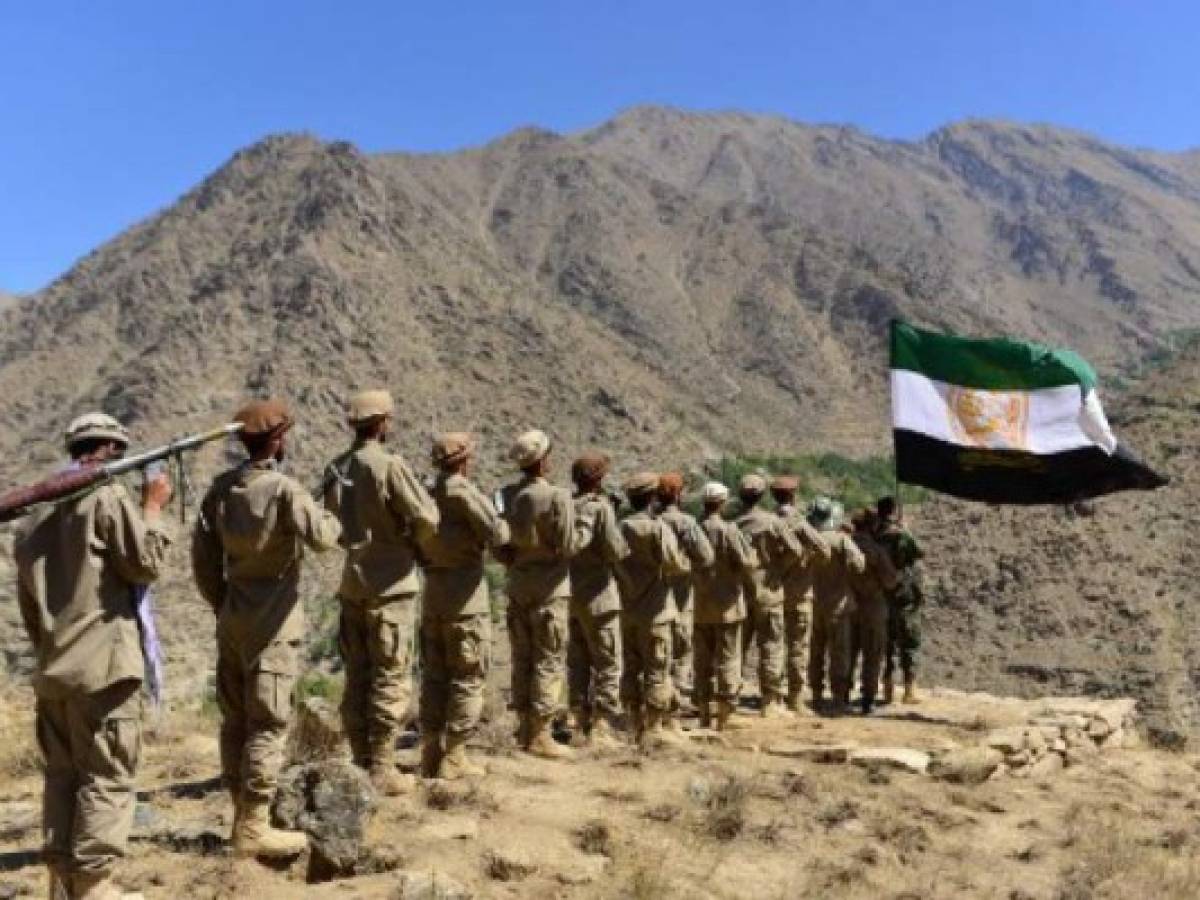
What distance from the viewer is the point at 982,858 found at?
22.3ft

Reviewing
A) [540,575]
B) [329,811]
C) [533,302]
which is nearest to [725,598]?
[540,575]

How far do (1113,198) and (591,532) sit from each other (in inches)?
5550

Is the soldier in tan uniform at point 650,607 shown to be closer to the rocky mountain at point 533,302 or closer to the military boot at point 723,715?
the military boot at point 723,715

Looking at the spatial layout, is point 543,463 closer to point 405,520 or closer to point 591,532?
point 591,532

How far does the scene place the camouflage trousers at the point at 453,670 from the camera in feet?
21.6

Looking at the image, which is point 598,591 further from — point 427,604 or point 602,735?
point 427,604

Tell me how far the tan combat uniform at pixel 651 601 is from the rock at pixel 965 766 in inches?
75.5

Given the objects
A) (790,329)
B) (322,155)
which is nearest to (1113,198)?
(790,329)

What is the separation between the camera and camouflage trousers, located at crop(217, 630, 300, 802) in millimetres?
5055

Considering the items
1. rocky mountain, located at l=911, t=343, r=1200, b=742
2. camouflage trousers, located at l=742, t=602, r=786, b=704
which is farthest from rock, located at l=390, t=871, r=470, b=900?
rocky mountain, located at l=911, t=343, r=1200, b=742

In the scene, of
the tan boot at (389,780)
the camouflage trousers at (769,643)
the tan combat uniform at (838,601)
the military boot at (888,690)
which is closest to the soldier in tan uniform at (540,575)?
the tan boot at (389,780)

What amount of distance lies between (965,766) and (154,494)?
19.5 ft

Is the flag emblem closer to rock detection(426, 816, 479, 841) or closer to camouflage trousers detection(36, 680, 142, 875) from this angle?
rock detection(426, 816, 479, 841)

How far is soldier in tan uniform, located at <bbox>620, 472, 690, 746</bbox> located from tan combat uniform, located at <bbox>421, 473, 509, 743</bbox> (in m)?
1.98
